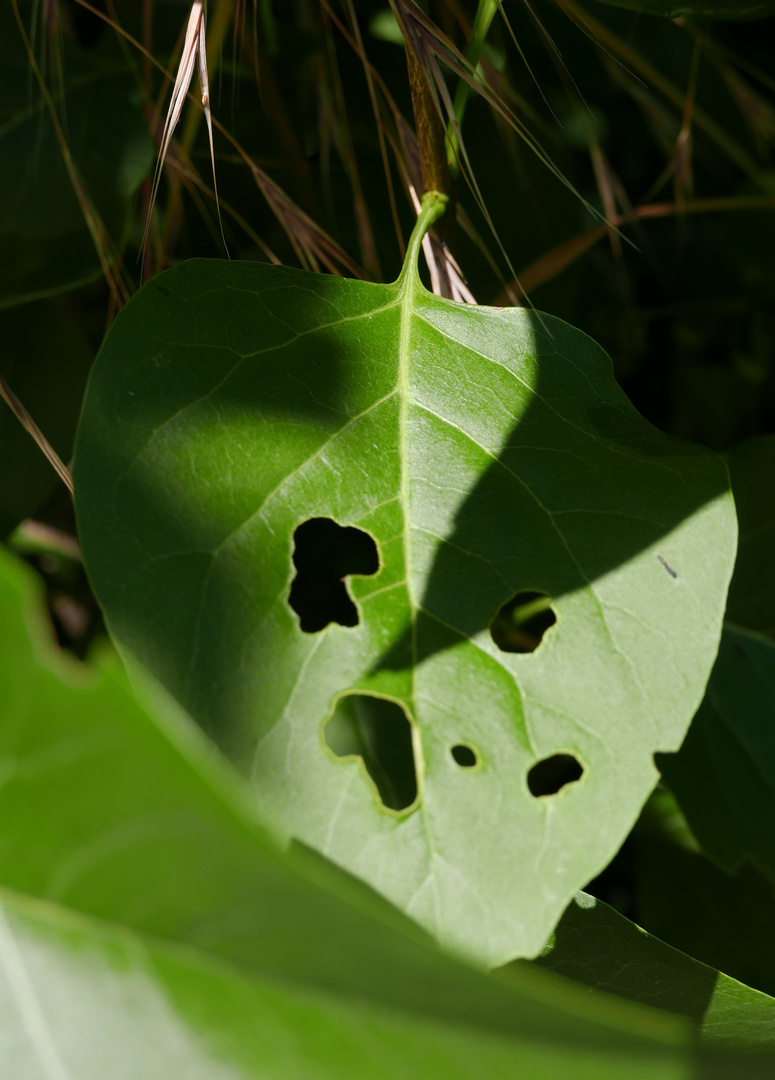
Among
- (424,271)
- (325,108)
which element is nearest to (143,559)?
(424,271)

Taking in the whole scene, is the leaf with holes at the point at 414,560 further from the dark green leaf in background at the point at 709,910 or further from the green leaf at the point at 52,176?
the dark green leaf in background at the point at 709,910

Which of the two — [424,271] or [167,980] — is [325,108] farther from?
[167,980]

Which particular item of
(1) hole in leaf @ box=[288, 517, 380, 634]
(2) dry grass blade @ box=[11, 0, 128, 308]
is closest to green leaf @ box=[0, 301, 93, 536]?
(2) dry grass blade @ box=[11, 0, 128, 308]

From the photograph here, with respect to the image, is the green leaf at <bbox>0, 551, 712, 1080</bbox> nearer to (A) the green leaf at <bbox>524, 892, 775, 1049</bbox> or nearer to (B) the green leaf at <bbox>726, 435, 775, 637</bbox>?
(A) the green leaf at <bbox>524, 892, 775, 1049</bbox>

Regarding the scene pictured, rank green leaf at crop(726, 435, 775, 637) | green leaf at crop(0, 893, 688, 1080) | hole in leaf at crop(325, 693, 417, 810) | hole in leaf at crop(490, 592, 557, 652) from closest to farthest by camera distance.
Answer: green leaf at crop(0, 893, 688, 1080), hole in leaf at crop(325, 693, 417, 810), hole in leaf at crop(490, 592, 557, 652), green leaf at crop(726, 435, 775, 637)

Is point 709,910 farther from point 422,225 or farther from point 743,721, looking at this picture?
point 422,225

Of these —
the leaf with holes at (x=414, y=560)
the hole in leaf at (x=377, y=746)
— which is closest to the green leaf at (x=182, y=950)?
the leaf with holes at (x=414, y=560)
